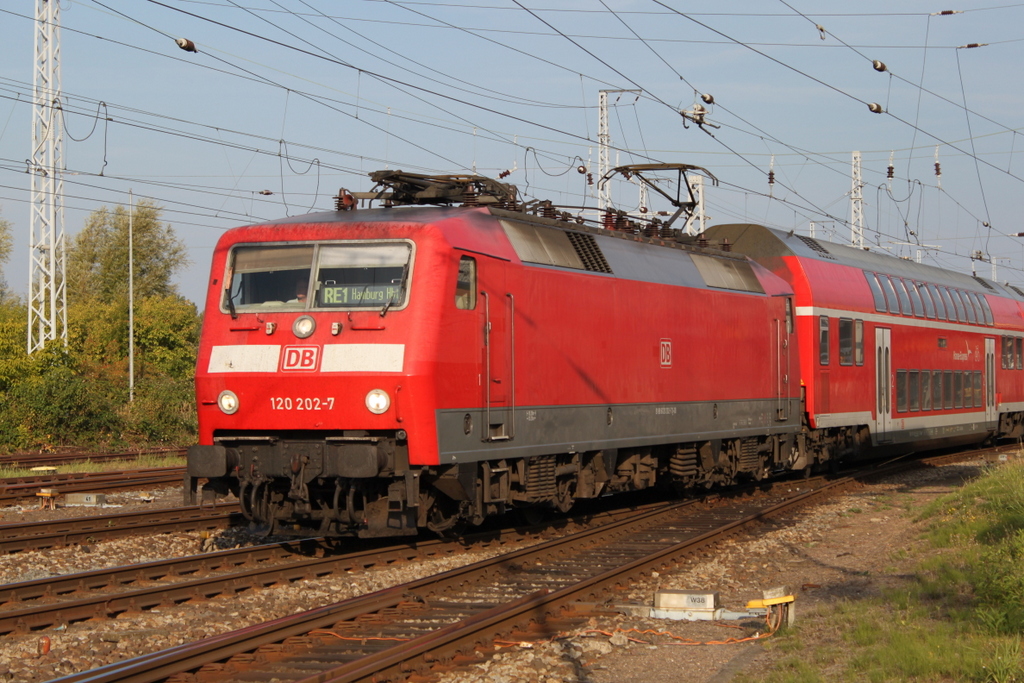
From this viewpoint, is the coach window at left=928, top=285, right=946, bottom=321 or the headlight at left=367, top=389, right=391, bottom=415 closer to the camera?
the headlight at left=367, top=389, right=391, bottom=415

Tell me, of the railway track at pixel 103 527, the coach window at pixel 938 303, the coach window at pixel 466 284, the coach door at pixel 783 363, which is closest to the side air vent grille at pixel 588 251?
the coach window at pixel 466 284

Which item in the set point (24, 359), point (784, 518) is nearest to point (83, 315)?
point (24, 359)

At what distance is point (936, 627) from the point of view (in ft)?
26.1

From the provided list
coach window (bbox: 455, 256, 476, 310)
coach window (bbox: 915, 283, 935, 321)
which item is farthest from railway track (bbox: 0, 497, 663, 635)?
coach window (bbox: 915, 283, 935, 321)

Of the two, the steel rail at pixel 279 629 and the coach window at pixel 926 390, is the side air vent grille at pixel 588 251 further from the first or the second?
the coach window at pixel 926 390

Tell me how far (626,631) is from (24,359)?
2437cm

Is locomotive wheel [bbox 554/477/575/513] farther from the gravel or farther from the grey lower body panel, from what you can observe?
the gravel

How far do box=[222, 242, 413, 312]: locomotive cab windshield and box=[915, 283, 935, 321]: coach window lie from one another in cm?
1732

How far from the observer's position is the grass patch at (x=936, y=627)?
6.88m

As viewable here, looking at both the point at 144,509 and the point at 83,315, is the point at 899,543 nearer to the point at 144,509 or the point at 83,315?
the point at 144,509

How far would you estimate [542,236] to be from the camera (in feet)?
42.2

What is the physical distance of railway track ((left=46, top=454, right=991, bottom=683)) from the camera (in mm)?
7160

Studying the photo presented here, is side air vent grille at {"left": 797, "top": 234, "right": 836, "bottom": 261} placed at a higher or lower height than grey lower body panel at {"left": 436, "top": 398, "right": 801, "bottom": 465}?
higher

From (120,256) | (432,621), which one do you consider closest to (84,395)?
(432,621)
